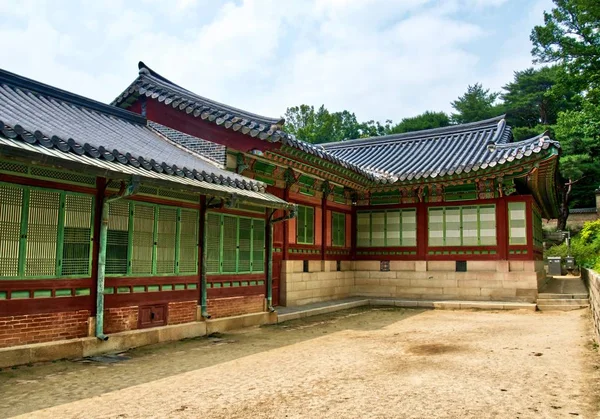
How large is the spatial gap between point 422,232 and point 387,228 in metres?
1.32

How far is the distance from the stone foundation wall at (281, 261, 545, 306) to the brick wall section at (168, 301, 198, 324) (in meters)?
4.50

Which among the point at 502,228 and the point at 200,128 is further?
the point at 502,228

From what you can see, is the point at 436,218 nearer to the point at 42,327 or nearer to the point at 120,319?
the point at 120,319

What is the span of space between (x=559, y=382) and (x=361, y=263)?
40.6ft

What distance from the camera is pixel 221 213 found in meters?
11.0

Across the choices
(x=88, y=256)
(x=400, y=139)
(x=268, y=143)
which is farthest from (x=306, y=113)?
(x=88, y=256)

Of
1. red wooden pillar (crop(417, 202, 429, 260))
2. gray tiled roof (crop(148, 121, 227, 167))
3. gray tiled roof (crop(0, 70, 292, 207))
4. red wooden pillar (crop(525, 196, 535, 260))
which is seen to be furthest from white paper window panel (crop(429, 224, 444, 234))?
gray tiled roof (crop(148, 121, 227, 167))

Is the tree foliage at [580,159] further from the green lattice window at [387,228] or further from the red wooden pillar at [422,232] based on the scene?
the green lattice window at [387,228]

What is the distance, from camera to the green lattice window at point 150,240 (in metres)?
8.66

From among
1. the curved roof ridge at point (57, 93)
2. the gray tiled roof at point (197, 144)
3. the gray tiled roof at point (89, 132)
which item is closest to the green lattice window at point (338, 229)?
the gray tiled roof at point (197, 144)

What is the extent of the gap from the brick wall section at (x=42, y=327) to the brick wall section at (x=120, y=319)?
1.34 ft

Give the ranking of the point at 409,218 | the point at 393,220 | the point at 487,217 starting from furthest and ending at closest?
the point at 393,220 < the point at 409,218 < the point at 487,217

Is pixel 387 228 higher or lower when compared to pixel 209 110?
lower

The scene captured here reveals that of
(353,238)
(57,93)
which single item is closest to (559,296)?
(353,238)
